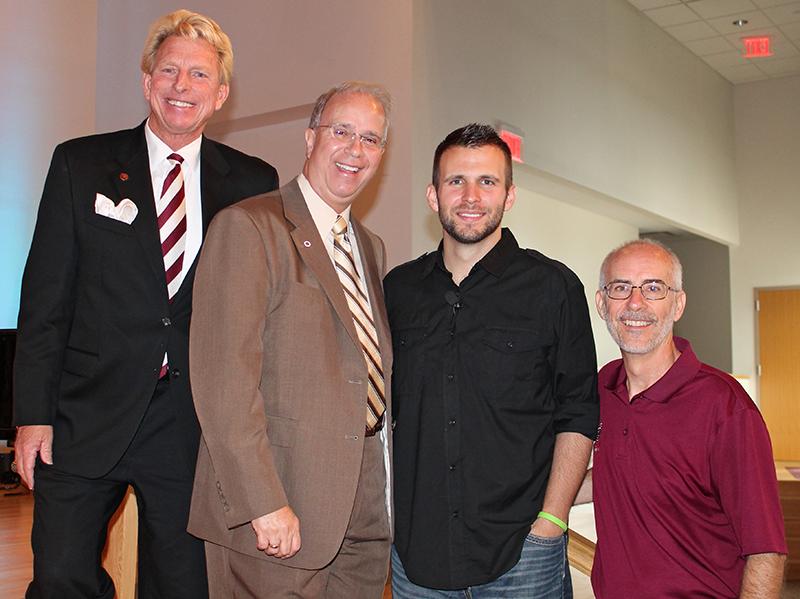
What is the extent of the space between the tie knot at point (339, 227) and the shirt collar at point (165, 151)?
44 cm

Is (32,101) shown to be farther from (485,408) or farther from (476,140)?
(485,408)

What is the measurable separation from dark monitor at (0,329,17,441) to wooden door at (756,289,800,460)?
366 inches

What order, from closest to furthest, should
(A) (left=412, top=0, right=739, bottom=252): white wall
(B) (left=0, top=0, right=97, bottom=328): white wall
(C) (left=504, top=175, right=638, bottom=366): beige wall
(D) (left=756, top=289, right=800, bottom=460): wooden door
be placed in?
(A) (left=412, top=0, right=739, bottom=252): white wall
(B) (left=0, top=0, right=97, bottom=328): white wall
(C) (left=504, top=175, right=638, bottom=366): beige wall
(D) (left=756, top=289, right=800, bottom=460): wooden door

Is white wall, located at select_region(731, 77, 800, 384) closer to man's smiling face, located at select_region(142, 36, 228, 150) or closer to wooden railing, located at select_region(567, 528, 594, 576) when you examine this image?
wooden railing, located at select_region(567, 528, 594, 576)

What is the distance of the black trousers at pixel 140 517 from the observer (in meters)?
2.15

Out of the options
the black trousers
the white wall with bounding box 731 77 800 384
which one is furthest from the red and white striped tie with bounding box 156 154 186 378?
the white wall with bounding box 731 77 800 384

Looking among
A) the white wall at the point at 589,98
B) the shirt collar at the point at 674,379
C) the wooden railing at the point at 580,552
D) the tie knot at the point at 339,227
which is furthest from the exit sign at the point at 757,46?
the tie knot at the point at 339,227

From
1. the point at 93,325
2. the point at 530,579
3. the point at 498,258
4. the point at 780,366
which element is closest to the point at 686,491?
the point at 530,579

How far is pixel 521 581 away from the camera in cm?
221

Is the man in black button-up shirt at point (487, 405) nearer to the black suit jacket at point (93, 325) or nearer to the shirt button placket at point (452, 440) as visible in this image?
the shirt button placket at point (452, 440)

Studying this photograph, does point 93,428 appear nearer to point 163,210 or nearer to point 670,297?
point 163,210

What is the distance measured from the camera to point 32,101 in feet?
22.2

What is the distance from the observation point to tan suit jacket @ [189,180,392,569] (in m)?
1.93

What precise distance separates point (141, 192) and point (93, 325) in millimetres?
358
